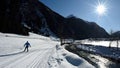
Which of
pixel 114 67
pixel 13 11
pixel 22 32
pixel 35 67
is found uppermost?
pixel 13 11

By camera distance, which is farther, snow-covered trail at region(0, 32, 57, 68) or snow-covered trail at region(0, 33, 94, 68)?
snow-covered trail at region(0, 33, 94, 68)

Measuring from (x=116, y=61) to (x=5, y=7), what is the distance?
69.1 meters

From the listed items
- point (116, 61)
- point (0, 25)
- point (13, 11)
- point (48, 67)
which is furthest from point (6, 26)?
point (48, 67)

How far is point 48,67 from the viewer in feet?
58.0

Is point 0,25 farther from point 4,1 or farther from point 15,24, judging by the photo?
point 4,1

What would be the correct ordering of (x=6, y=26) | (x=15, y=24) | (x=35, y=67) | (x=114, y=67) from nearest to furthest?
(x=35, y=67)
(x=114, y=67)
(x=6, y=26)
(x=15, y=24)

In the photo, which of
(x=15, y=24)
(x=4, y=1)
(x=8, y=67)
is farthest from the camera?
(x=4, y=1)

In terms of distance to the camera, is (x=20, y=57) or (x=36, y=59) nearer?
(x=20, y=57)

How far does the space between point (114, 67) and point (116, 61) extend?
5885mm

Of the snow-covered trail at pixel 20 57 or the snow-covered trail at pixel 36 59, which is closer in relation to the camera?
the snow-covered trail at pixel 20 57

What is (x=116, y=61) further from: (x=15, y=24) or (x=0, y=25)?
(x=15, y=24)

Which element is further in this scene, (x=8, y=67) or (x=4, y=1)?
(x=4, y=1)

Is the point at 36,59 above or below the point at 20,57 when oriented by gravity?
below

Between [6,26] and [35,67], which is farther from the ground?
[6,26]
